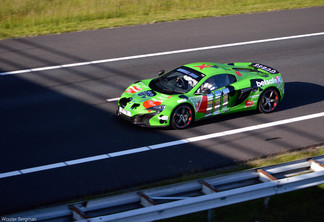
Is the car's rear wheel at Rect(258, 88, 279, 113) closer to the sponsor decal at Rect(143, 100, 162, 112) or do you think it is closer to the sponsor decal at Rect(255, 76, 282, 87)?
the sponsor decal at Rect(255, 76, 282, 87)

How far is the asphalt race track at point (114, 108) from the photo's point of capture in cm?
998

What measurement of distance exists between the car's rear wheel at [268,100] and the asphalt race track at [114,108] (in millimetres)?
264

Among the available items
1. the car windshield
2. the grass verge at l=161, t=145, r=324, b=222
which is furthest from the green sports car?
the grass verge at l=161, t=145, r=324, b=222

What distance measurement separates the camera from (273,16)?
877 inches

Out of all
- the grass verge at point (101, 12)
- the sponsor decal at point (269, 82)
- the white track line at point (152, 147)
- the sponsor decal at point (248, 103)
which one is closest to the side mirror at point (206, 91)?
the white track line at point (152, 147)

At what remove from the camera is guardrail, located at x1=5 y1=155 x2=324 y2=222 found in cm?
718

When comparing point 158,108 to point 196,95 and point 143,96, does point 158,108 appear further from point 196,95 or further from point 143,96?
point 196,95

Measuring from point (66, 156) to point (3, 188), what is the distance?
1.65 metres

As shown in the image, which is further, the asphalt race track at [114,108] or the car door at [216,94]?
the car door at [216,94]

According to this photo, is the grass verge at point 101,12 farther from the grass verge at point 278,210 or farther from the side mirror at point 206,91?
the grass verge at point 278,210

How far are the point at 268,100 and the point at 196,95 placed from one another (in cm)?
234

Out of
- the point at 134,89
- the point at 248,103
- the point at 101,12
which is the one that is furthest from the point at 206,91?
the point at 101,12

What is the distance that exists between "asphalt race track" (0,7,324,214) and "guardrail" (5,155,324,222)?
1.79 m

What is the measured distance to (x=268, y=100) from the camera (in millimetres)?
13258
